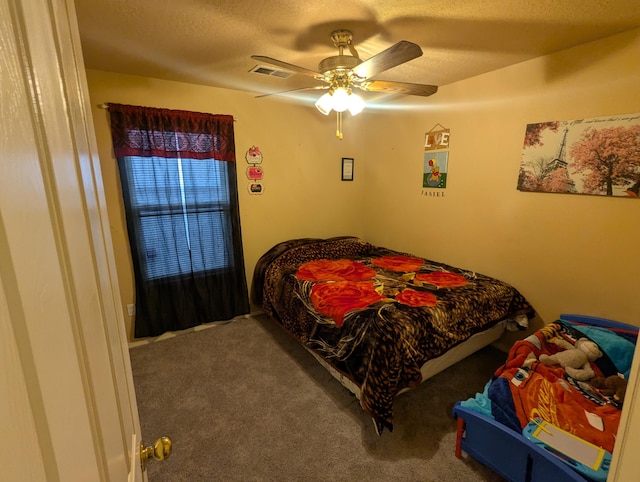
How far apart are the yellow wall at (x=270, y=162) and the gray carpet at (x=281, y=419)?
2.99 ft

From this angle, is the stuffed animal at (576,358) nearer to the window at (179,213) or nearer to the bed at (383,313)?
the bed at (383,313)

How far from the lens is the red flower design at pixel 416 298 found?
2.07 m

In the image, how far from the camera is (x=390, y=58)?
1.52m

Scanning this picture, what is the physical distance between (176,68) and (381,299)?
8.09 feet

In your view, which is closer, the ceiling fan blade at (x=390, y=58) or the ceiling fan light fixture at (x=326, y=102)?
the ceiling fan blade at (x=390, y=58)

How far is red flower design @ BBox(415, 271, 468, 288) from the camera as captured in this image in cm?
244

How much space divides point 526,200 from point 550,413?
1.62 metres

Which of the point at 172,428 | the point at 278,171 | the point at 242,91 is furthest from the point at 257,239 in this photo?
the point at 172,428

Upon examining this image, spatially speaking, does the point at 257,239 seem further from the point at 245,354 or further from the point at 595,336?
the point at 595,336

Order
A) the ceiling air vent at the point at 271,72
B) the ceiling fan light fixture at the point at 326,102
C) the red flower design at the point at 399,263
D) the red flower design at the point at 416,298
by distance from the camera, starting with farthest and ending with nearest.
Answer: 1. the red flower design at the point at 399,263
2. the ceiling air vent at the point at 271,72
3. the red flower design at the point at 416,298
4. the ceiling fan light fixture at the point at 326,102

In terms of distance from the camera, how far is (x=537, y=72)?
2.25 m

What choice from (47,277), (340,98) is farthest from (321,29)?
(47,277)

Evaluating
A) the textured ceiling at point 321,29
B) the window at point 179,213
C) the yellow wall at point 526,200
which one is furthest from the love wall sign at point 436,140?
the window at point 179,213

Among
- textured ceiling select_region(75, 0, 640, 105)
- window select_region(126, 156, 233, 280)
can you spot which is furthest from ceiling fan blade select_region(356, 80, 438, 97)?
window select_region(126, 156, 233, 280)
